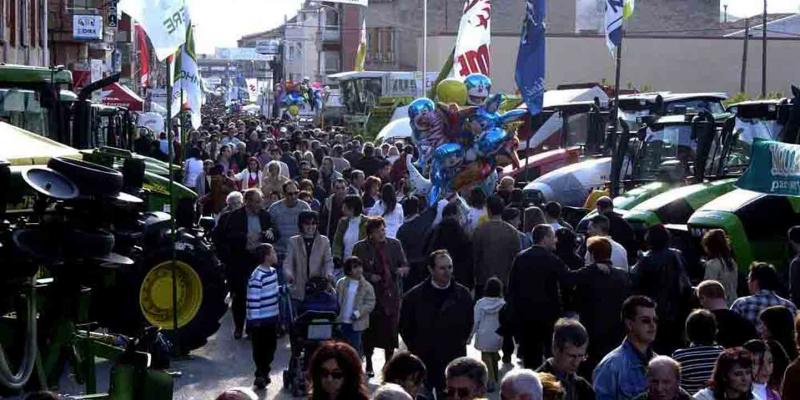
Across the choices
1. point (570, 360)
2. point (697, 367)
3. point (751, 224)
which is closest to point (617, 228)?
point (751, 224)

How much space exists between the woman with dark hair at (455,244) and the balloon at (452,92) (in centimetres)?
628

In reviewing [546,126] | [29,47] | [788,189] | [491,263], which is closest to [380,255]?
[491,263]

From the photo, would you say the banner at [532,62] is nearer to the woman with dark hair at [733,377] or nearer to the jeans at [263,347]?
the jeans at [263,347]

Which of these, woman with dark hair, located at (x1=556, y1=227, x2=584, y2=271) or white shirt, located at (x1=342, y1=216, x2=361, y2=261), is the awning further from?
woman with dark hair, located at (x1=556, y1=227, x2=584, y2=271)

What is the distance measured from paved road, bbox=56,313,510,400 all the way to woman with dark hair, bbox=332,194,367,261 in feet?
3.48

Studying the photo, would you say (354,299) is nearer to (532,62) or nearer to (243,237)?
(243,237)

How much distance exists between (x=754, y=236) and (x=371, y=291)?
557cm

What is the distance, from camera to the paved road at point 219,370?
1315 cm

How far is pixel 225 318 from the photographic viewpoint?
1769 centimetres

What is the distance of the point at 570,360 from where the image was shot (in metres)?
8.02

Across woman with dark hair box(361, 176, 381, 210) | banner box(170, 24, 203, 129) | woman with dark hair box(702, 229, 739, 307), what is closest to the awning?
banner box(170, 24, 203, 129)

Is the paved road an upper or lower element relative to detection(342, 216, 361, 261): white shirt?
lower

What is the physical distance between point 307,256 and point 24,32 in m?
24.8

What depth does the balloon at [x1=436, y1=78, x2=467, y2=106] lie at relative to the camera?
20891 millimetres
